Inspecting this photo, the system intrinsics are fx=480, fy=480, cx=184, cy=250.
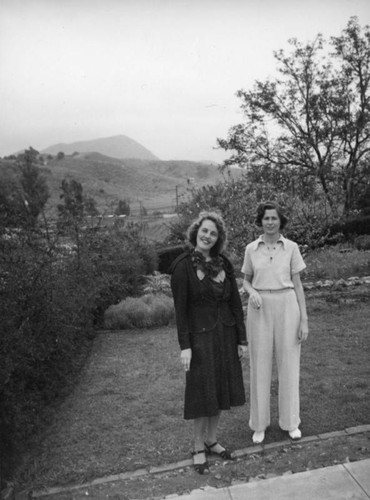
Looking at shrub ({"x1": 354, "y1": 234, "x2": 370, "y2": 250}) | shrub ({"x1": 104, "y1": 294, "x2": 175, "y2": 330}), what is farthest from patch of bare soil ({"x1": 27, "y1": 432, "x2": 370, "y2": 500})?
shrub ({"x1": 354, "y1": 234, "x2": 370, "y2": 250})

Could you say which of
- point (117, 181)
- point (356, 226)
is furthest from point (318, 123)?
point (117, 181)

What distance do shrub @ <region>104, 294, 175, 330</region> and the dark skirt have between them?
4915mm

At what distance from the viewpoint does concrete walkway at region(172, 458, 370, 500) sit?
3.10m

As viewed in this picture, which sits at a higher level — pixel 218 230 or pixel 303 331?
pixel 218 230

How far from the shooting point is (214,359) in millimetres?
3672

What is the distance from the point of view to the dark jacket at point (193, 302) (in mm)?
3570

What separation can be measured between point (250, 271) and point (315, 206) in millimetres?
10990

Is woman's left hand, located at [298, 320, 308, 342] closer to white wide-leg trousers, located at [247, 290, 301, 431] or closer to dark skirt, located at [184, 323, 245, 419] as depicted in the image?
white wide-leg trousers, located at [247, 290, 301, 431]

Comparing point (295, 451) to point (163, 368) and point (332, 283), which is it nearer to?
point (163, 368)

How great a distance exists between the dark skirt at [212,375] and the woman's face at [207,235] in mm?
608

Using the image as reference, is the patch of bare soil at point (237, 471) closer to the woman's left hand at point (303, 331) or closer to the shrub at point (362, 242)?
the woman's left hand at point (303, 331)

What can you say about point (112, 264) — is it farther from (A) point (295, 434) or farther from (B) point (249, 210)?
(A) point (295, 434)

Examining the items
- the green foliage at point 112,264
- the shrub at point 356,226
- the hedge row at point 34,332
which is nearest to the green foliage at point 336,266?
the green foliage at point 112,264

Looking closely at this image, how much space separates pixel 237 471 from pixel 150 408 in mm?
1657
